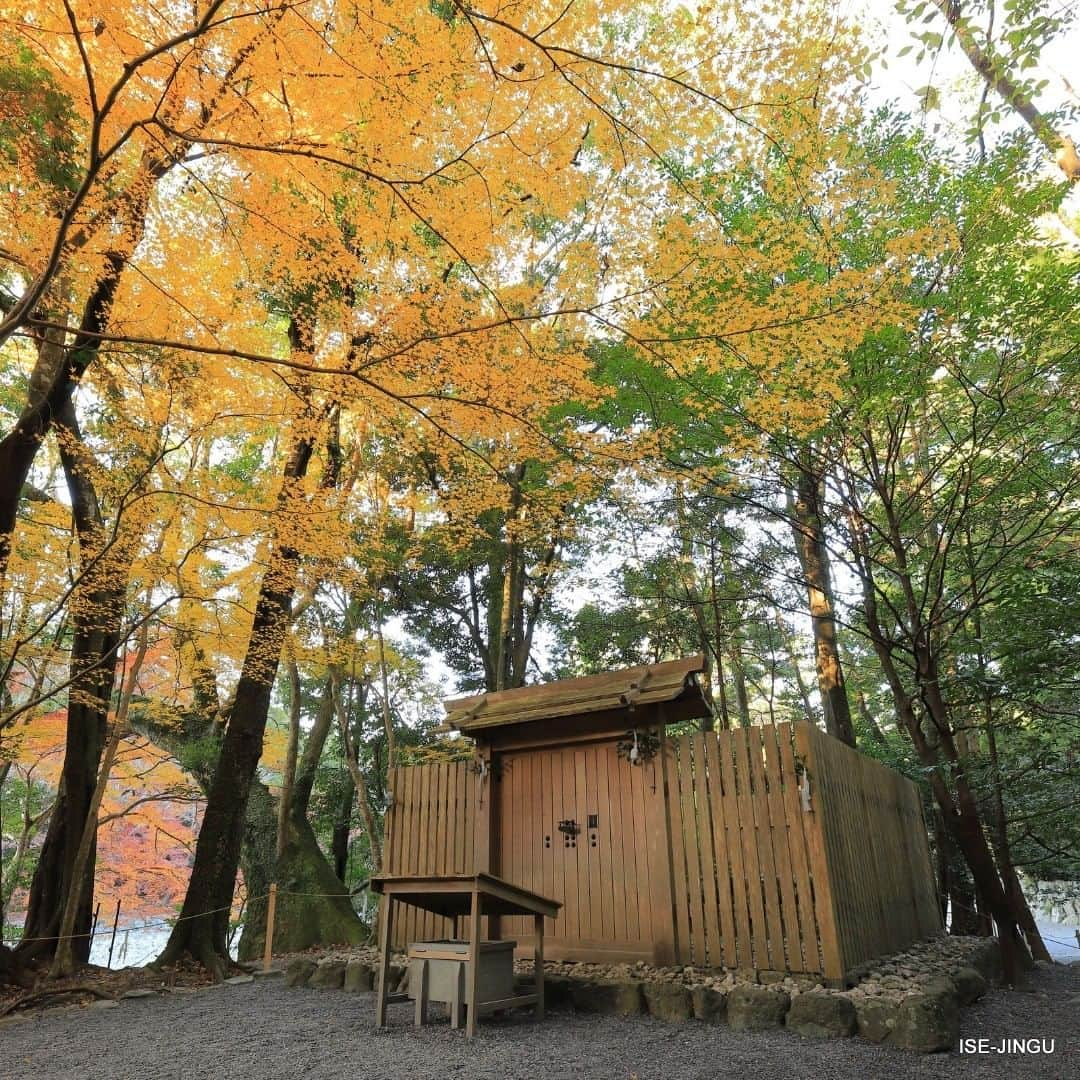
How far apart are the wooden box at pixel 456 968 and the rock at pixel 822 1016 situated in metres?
1.94

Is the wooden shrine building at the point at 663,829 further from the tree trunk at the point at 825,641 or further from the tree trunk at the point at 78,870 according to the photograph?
the tree trunk at the point at 78,870

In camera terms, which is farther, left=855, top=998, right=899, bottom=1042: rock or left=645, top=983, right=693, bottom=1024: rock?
left=645, top=983, right=693, bottom=1024: rock

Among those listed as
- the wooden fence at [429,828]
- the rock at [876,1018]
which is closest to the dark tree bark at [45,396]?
the wooden fence at [429,828]

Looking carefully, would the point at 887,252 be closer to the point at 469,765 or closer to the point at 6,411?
the point at 469,765

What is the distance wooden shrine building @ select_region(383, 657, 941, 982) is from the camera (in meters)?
5.32

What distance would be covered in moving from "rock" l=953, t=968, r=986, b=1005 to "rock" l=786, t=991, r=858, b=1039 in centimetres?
127

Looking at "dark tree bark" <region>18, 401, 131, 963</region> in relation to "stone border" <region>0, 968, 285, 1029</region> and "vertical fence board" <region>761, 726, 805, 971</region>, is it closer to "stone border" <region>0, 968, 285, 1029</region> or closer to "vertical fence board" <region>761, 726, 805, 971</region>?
"stone border" <region>0, 968, 285, 1029</region>

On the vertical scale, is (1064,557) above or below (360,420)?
below

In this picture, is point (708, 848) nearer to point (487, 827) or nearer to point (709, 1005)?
point (709, 1005)

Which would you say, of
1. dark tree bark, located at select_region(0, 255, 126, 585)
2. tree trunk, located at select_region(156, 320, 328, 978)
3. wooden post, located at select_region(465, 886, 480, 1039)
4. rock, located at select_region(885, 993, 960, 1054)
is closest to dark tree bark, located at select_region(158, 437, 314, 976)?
tree trunk, located at select_region(156, 320, 328, 978)

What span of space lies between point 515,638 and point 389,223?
7.48m

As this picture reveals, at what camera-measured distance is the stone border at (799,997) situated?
4289 mm

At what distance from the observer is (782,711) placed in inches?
764

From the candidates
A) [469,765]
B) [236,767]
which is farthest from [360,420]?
[469,765]
